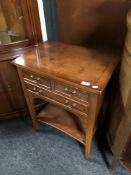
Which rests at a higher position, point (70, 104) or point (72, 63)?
point (72, 63)

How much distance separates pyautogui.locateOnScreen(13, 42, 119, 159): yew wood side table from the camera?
2.85 feet

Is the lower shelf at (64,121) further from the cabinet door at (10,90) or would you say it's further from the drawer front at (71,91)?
the drawer front at (71,91)

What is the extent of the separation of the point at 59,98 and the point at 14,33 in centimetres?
63

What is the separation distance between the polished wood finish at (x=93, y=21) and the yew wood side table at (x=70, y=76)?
170 mm

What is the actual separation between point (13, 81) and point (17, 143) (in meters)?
0.58

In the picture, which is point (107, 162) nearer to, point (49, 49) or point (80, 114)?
point (80, 114)

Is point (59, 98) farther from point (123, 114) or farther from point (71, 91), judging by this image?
point (123, 114)

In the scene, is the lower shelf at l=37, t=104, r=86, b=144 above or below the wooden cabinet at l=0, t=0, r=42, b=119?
below

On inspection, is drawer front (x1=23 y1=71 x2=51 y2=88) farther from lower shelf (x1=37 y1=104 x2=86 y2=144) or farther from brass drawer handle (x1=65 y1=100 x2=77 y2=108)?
lower shelf (x1=37 y1=104 x2=86 y2=144)

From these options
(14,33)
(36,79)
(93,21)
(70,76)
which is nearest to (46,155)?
(36,79)

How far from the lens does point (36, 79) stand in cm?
105

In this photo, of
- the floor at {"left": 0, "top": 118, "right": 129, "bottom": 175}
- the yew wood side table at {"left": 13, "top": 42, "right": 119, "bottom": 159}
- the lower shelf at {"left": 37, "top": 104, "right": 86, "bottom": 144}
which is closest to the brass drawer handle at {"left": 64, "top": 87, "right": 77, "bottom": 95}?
the yew wood side table at {"left": 13, "top": 42, "right": 119, "bottom": 159}

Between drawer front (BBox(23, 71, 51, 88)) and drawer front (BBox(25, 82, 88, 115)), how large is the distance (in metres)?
0.05

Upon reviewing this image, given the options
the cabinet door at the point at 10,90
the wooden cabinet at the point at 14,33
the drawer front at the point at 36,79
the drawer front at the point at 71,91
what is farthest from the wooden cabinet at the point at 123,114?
the cabinet door at the point at 10,90
